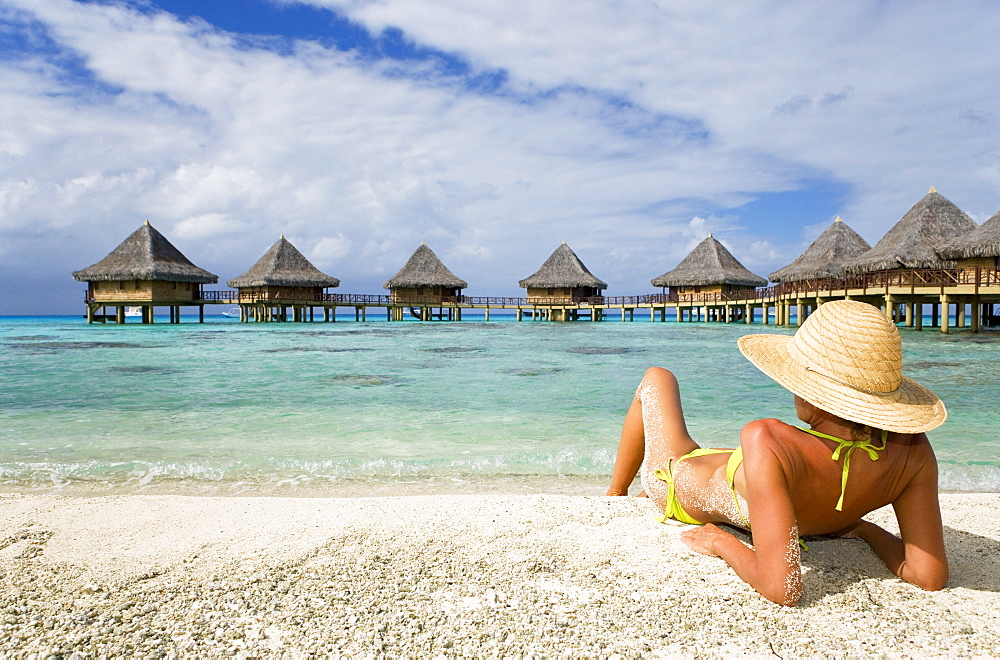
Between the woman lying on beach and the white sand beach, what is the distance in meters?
0.11

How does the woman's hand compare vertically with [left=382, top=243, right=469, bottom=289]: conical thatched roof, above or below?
below

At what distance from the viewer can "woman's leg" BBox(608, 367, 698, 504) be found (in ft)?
7.37

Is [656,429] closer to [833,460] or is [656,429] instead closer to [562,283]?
[833,460]

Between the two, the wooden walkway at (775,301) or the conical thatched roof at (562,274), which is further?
the conical thatched roof at (562,274)

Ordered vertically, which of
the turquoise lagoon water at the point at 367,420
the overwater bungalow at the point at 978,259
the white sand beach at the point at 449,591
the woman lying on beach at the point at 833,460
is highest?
the overwater bungalow at the point at 978,259

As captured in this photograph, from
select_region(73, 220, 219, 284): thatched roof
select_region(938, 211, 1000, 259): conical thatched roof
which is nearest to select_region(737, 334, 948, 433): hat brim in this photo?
select_region(938, 211, 1000, 259): conical thatched roof

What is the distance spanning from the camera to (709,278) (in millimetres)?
34969

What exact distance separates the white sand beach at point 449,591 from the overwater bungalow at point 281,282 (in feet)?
117

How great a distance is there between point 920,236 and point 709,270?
13060 millimetres

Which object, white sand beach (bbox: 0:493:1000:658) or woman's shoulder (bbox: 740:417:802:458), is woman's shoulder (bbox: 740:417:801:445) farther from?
white sand beach (bbox: 0:493:1000:658)

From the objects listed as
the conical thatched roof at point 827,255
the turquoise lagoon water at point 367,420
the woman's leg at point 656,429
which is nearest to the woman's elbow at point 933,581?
the woman's leg at point 656,429

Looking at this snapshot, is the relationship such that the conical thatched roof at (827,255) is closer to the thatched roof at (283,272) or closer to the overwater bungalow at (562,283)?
the overwater bungalow at (562,283)

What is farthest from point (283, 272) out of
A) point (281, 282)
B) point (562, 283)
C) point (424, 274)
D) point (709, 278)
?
point (709, 278)

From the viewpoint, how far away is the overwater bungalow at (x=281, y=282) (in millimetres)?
36594
